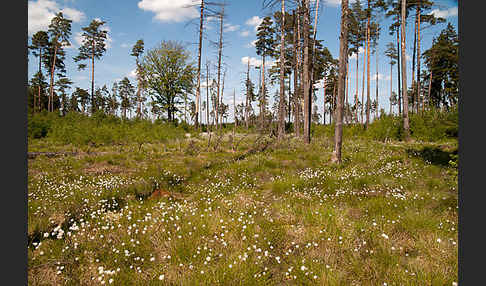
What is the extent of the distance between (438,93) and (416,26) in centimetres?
2289

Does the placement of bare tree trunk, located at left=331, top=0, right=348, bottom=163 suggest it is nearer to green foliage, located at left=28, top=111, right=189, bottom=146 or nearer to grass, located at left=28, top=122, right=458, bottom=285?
grass, located at left=28, top=122, right=458, bottom=285

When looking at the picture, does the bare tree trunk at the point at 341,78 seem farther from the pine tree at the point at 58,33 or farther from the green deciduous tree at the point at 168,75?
the pine tree at the point at 58,33

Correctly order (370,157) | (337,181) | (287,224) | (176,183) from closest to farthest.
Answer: (287,224), (337,181), (176,183), (370,157)

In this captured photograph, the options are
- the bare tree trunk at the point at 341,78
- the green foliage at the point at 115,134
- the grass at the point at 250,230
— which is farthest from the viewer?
the green foliage at the point at 115,134

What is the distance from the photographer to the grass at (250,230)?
293cm

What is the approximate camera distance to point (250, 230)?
3965mm

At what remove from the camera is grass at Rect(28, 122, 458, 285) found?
293 cm

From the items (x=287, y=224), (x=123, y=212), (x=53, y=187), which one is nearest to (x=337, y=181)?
(x=287, y=224)

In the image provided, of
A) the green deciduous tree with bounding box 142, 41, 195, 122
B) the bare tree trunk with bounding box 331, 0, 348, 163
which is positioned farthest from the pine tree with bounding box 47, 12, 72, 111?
the bare tree trunk with bounding box 331, 0, 348, 163

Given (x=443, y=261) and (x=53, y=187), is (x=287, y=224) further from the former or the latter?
(x=53, y=187)

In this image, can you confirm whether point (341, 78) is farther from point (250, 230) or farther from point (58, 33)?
point (58, 33)

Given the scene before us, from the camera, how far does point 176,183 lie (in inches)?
286

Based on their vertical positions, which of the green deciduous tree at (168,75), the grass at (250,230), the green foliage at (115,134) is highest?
the green deciduous tree at (168,75)

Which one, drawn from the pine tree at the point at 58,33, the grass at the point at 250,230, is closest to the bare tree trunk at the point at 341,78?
the grass at the point at 250,230
